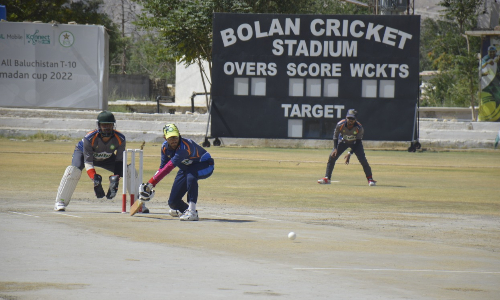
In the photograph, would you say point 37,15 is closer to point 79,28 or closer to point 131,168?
point 79,28

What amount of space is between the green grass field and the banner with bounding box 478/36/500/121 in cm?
1083

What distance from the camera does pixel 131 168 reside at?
39.2ft

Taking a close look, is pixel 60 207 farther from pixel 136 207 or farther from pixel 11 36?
pixel 11 36

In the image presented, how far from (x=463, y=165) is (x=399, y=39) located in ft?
21.4

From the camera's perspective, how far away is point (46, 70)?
35.4 metres

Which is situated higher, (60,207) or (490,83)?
(490,83)

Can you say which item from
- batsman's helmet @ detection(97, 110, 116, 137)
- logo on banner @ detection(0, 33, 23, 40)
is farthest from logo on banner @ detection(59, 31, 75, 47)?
batsman's helmet @ detection(97, 110, 116, 137)

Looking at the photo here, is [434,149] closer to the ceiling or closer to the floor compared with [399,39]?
closer to the floor

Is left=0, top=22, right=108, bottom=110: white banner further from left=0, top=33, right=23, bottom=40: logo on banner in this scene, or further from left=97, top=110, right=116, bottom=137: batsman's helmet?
left=97, top=110, right=116, bottom=137: batsman's helmet

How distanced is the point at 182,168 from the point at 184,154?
1.25ft

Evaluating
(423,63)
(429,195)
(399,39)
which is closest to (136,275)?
(429,195)

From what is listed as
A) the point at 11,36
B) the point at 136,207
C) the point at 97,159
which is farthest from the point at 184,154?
the point at 11,36

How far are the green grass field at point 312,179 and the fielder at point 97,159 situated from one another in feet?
7.47

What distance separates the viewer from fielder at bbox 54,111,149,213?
12.2 metres
